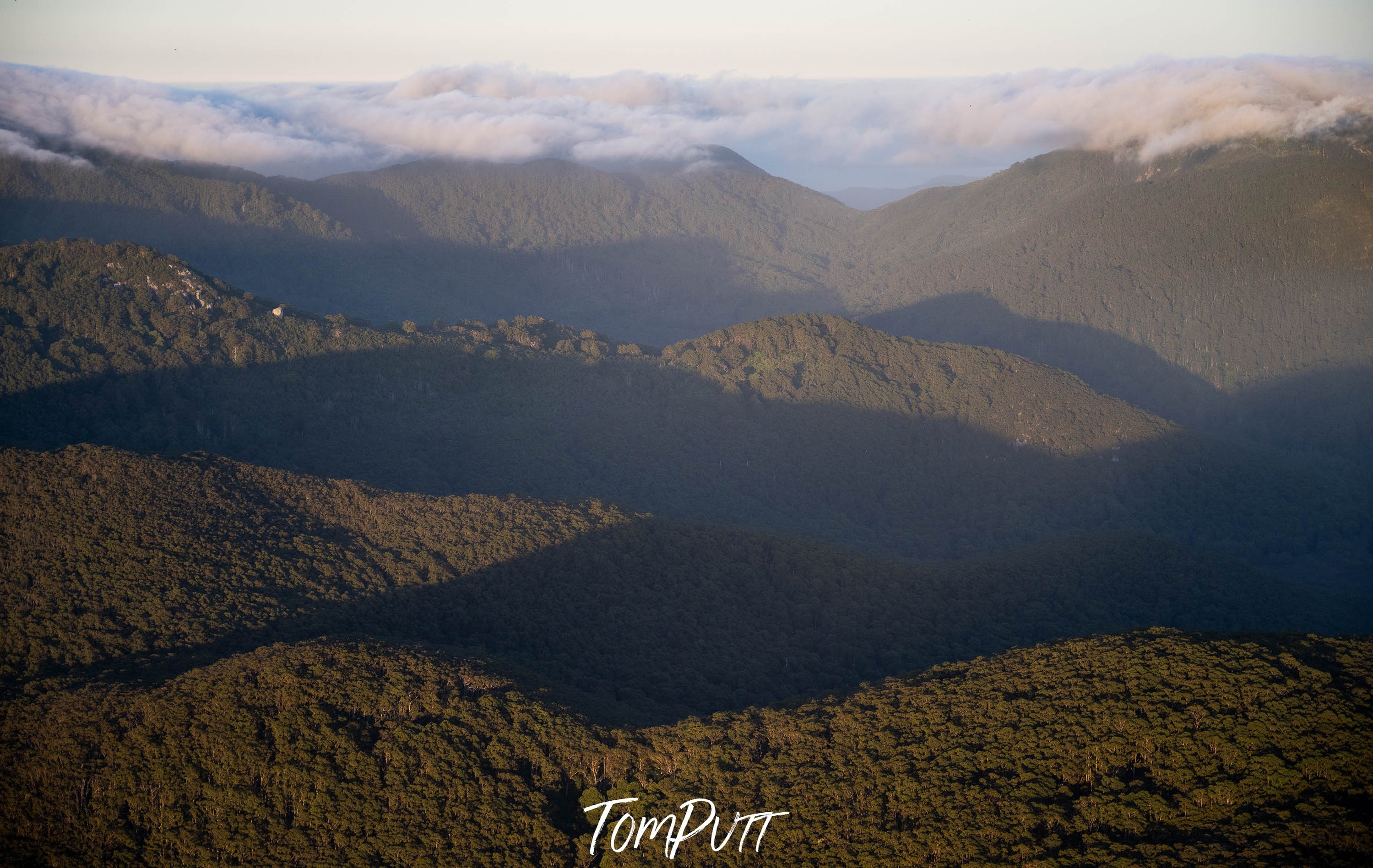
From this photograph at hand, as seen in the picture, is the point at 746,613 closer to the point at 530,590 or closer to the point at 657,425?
the point at 530,590

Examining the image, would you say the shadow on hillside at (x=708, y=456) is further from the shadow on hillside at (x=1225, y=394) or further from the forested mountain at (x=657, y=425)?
the shadow on hillside at (x=1225, y=394)

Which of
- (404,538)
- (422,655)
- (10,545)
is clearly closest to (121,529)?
(10,545)

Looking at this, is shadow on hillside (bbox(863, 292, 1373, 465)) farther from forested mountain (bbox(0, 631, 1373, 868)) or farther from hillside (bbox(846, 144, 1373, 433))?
forested mountain (bbox(0, 631, 1373, 868))

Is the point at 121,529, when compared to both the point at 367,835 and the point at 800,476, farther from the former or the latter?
the point at 800,476

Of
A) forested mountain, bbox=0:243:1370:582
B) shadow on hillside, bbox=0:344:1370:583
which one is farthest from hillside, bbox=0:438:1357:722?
forested mountain, bbox=0:243:1370:582

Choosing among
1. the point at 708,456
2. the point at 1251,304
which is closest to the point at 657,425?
the point at 708,456

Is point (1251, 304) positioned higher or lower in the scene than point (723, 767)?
higher
